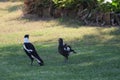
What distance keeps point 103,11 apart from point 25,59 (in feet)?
24.1

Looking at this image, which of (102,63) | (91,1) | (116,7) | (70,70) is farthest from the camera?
(91,1)

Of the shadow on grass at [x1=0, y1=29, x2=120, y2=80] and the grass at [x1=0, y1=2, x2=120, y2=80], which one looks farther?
the shadow on grass at [x1=0, y1=29, x2=120, y2=80]

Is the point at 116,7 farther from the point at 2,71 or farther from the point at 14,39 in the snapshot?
the point at 2,71

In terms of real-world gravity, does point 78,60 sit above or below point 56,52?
above

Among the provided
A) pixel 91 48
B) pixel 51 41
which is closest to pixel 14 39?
pixel 51 41

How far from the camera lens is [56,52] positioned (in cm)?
1423

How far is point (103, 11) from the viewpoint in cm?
1969

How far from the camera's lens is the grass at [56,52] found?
1066cm

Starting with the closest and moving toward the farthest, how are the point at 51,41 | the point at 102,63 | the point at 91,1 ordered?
the point at 102,63 → the point at 51,41 → the point at 91,1

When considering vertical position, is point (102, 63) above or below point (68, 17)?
above

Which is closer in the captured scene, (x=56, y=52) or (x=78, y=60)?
(x=78, y=60)

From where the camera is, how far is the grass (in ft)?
35.0

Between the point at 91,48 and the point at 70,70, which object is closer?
the point at 70,70

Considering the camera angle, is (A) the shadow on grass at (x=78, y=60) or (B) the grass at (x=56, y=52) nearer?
(B) the grass at (x=56, y=52)
